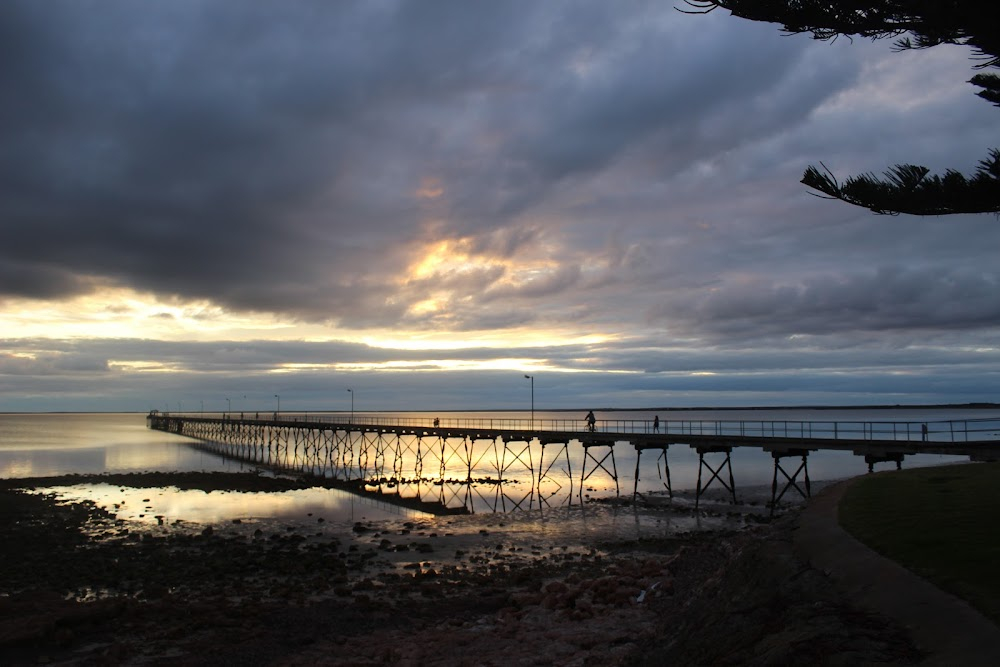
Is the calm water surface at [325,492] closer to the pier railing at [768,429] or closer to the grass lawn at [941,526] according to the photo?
the pier railing at [768,429]

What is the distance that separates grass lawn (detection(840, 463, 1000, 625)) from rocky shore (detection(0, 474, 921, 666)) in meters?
1.28

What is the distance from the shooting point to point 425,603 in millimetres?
17031

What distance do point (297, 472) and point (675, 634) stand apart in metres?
56.2

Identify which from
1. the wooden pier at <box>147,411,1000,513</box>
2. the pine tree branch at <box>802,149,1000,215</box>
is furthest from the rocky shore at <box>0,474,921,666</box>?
Answer: the wooden pier at <box>147,411,1000,513</box>

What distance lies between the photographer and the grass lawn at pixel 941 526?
8.00 m

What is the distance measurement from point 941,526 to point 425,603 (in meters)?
12.2

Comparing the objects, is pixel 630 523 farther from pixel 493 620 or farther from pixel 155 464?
pixel 155 464

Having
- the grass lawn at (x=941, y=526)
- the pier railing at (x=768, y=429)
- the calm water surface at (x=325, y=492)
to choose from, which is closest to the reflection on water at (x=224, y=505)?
the calm water surface at (x=325, y=492)

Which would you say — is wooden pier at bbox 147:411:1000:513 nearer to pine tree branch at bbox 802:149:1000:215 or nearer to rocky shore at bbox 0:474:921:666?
rocky shore at bbox 0:474:921:666

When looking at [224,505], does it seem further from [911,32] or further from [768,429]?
[768,429]

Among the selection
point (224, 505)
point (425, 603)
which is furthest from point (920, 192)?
point (224, 505)

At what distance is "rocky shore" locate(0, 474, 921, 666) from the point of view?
9125mm

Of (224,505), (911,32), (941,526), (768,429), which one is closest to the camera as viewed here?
(911,32)

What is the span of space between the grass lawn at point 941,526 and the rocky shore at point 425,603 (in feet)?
4.21
